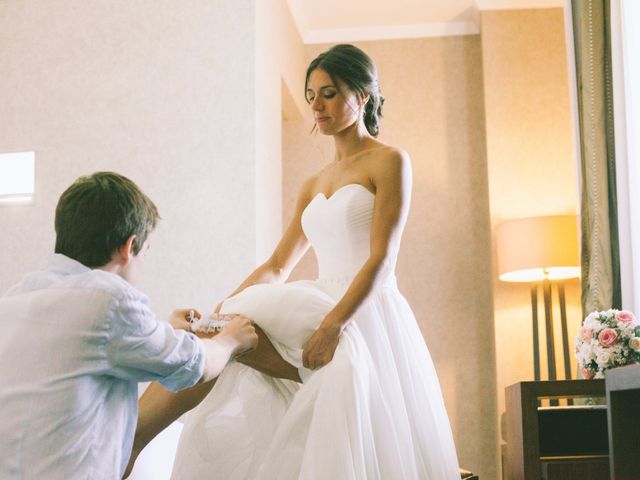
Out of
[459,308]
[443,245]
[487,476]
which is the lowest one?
[487,476]

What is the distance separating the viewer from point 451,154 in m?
4.79

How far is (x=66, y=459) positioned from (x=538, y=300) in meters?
3.48

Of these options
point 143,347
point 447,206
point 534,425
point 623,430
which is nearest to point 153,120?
point 447,206

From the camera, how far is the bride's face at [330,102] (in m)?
2.07

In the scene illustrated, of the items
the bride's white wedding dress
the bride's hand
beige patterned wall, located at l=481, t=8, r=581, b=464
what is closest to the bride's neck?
the bride's white wedding dress

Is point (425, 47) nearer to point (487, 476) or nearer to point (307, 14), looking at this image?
point (307, 14)

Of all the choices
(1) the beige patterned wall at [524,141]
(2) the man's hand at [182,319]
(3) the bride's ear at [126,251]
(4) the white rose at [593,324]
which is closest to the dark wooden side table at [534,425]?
(4) the white rose at [593,324]

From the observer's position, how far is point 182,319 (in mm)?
1706

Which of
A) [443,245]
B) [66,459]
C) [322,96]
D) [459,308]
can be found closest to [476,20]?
[443,245]

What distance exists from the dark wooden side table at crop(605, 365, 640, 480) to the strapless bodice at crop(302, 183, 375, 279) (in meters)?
0.79

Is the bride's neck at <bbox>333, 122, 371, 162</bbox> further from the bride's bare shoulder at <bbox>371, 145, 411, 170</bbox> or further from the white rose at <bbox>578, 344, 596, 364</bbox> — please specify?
the white rose at <bbox>578, 344, 596, 364</bbox>

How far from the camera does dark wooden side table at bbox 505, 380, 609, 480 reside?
2.12 metres

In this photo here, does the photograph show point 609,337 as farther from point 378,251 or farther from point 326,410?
point 326,410

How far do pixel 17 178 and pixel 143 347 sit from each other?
2.85 metres
